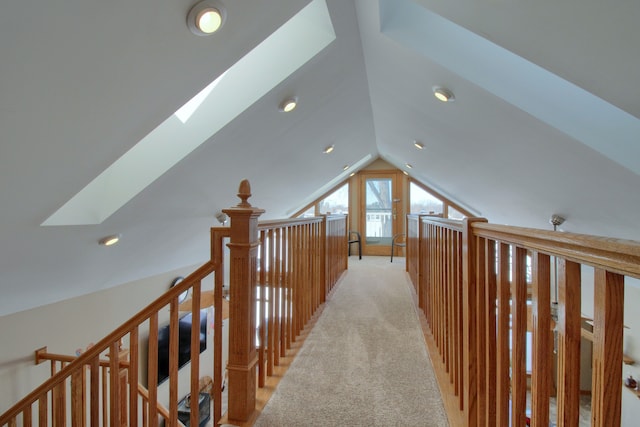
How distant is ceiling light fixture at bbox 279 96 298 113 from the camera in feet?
8.20

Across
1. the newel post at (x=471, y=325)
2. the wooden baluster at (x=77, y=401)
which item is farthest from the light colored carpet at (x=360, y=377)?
the wooden baluster at (x=77, y=401)

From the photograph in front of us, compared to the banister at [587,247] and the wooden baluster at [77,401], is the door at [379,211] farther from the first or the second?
the banister at [587,247]

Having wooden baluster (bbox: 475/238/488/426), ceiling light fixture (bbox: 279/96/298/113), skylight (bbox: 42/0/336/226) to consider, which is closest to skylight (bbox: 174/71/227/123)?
skylight (bbox: 42/0/336/226)

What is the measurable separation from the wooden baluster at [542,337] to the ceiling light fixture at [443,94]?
1.87 metres

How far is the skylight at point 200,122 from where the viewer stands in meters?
2.19

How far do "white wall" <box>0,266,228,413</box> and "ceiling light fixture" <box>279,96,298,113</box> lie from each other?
2697mm

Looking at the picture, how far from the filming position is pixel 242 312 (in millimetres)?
1484

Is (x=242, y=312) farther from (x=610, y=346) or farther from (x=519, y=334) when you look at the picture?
(x=610, y=346)

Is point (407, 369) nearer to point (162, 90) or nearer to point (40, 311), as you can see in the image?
point (162, 90)

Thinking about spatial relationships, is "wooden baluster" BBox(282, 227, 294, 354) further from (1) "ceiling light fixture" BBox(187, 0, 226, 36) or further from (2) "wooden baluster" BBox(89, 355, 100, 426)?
(1) "ceiling light fixture" BBox(187, 0, 226, 36)

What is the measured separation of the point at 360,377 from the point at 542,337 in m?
1.24

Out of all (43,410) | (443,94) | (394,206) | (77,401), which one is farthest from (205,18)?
(394,206)

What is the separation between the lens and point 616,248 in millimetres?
508

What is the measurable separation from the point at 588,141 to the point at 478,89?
2.22ft
